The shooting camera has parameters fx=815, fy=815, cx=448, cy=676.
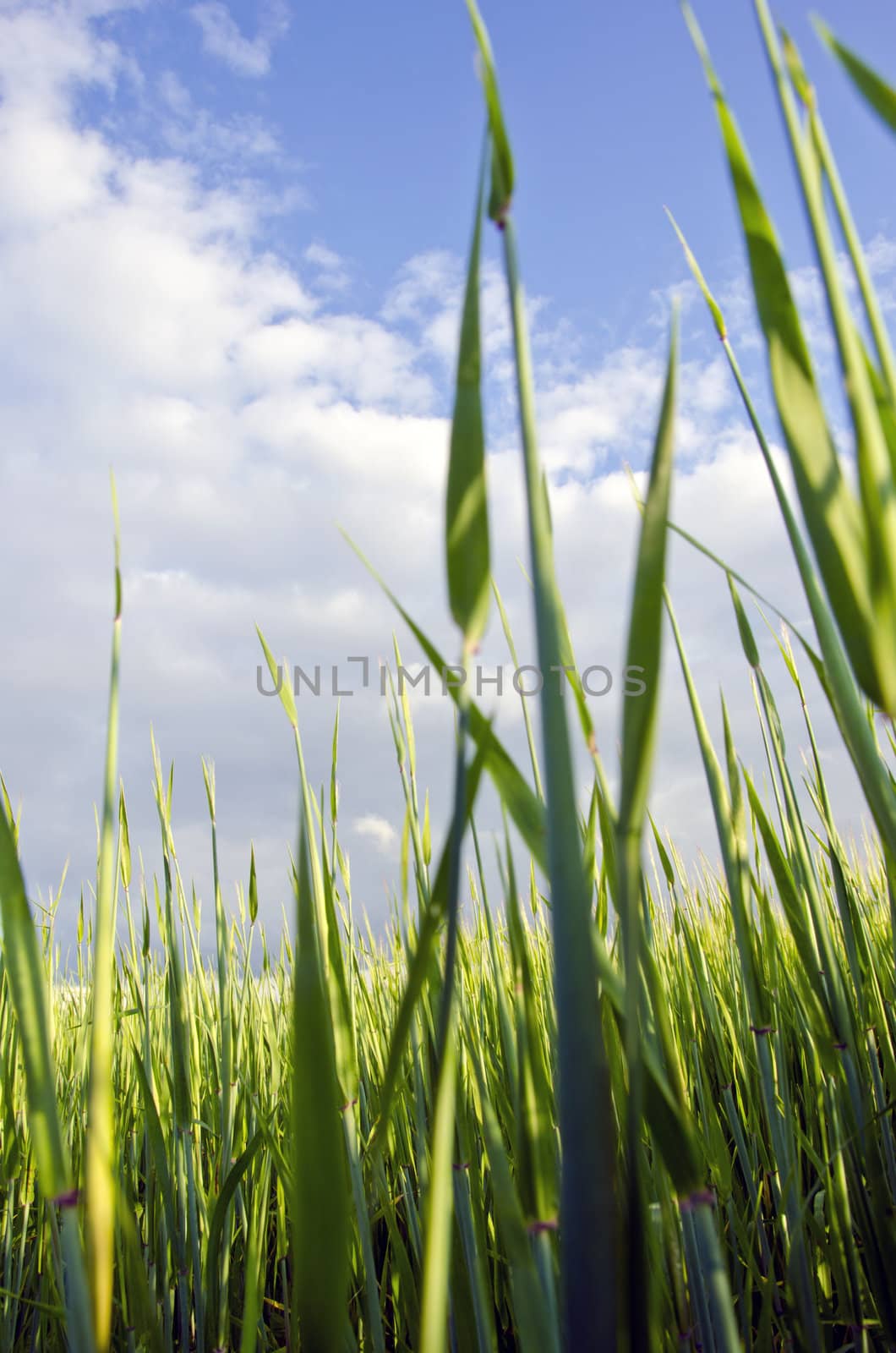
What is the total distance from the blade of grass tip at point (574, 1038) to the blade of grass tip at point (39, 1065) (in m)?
0.21

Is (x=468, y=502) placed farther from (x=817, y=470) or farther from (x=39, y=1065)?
(x=39, y=1065)

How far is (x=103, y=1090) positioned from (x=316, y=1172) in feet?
0.48

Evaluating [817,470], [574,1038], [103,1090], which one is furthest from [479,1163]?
[817,470]

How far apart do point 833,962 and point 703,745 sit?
239 mm

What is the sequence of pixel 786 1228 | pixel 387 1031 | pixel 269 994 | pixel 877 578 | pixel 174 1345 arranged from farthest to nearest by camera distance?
pixel 269 994, pixel 387 1031, pixel 174 1345, pixel 786 1228, pixel 877 578

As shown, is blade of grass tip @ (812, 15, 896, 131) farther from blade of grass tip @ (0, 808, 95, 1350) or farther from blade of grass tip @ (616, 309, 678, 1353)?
blade of grass tip @ (0, 808, 95, 1350)

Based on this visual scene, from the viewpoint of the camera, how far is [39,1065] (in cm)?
34

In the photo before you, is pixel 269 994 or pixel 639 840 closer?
pixel 639 840

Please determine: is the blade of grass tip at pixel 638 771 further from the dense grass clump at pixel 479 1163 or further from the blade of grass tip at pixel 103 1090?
the blade of grass tip at pixel 103 1090

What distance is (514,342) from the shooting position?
293 millimetres

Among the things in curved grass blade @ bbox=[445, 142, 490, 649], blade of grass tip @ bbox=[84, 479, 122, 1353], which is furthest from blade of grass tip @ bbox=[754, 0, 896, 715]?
blade of grass tip @ bbox=[84, 479, 122, 1353]

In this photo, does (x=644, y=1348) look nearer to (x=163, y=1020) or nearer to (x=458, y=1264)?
(x=458, y=1264)

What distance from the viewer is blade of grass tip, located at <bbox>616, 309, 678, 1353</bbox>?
24 centimetres

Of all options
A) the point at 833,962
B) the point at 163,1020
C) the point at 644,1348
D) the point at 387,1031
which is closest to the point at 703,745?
the point at 833,962
